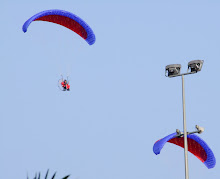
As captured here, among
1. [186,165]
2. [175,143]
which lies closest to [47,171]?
[186,165]

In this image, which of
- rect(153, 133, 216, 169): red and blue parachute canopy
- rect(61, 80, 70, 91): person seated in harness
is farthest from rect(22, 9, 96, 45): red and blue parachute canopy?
rect(153, 133, 216, 169): red and blue parachute canopy

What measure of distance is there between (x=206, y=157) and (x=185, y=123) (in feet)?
34.6

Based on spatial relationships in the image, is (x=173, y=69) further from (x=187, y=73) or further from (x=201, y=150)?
(x=201, y=150)

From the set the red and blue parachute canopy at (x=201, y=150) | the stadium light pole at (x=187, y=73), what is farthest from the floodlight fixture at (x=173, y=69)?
the red and blue parachute canopy at (x=201, y=150)

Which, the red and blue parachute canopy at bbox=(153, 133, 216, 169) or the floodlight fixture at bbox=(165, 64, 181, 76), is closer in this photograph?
the floodlight fixture at bbox=(165, 64, 181, 76)

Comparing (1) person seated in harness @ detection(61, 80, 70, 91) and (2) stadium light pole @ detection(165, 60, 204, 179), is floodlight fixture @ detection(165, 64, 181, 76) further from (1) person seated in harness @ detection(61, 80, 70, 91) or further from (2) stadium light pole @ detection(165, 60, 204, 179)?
(1) person seated in harness @ detection(61, 80, 70, 91)

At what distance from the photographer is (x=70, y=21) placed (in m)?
40.6

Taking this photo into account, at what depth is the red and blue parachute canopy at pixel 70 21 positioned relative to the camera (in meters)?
38.9

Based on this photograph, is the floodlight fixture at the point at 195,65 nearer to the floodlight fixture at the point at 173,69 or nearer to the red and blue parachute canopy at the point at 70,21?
the floodlight fixture at the point at 173,69

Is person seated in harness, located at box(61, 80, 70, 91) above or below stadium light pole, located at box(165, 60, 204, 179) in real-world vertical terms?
above

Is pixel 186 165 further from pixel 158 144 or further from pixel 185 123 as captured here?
pixel 158 144

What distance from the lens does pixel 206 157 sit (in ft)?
140

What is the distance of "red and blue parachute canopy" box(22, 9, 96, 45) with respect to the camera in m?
38.9

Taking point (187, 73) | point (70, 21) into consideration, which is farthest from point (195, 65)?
point (70, 21)
